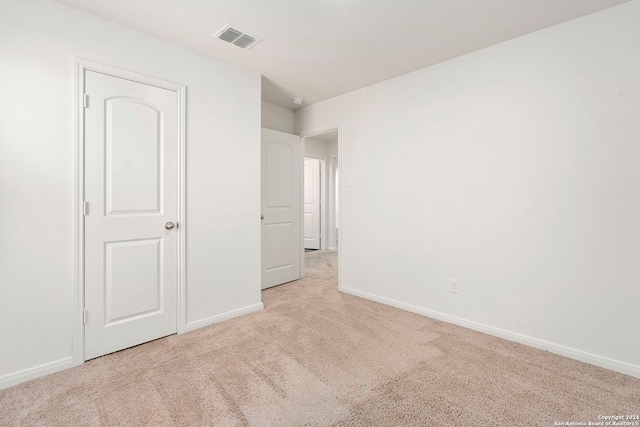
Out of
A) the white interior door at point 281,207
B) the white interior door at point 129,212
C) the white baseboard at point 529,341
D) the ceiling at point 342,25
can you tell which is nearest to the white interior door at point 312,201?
the white interior door at point 281,207

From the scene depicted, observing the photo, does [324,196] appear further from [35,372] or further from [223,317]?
[35,372]

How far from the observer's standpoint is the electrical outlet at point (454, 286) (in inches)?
110

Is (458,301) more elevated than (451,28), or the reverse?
(451,28)

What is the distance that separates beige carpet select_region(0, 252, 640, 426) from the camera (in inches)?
62.5

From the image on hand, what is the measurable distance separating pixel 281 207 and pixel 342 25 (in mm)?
2383

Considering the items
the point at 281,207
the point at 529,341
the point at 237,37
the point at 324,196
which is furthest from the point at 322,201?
the point at 529,341

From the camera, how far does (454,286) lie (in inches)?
110

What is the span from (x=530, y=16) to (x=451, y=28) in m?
0.51

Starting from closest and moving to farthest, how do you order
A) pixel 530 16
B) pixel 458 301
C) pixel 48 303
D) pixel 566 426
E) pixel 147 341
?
pixel 566 426 → pixel 48 303 → pixel 530 16 → pixel 147 341 → pixel 458 301

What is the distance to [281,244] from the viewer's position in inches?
162

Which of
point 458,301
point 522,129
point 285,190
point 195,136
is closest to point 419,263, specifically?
point 458,301

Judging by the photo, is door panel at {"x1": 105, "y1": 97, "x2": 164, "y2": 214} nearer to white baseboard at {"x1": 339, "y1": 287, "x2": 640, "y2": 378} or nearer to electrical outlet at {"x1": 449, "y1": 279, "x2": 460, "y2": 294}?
white baseboard at {"x1": 339, "y1": 287, "x2": 640, "y2": 378}

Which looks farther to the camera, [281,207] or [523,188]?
[281,207]

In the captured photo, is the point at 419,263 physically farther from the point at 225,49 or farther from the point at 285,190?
the point at 225,49
